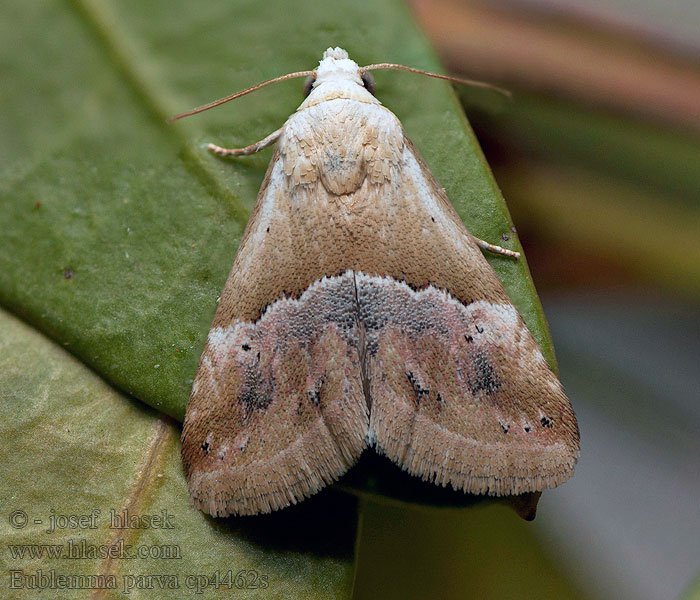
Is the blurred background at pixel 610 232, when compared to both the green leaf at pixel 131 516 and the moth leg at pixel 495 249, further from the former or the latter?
the green leaf at pixel 131 516

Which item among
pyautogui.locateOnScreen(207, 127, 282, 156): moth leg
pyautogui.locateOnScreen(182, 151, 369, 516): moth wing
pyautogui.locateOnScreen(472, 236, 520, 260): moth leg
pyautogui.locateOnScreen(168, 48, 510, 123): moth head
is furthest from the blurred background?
pyautogui.locateOnScreen(182, 151, 369, 516): moth wing

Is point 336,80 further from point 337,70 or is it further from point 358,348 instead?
point 358,348

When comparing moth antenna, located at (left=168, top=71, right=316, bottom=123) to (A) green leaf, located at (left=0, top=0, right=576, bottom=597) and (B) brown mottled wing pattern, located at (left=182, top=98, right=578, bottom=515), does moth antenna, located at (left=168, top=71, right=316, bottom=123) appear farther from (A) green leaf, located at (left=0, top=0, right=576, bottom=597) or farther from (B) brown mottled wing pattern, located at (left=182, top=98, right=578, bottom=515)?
(B) brown mottled wing pattern, located at (left=182, top=98, right=578, bottom=515)

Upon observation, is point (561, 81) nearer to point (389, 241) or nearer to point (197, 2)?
point (389, 241)

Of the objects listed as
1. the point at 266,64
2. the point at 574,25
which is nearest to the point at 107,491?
the point at 266,64

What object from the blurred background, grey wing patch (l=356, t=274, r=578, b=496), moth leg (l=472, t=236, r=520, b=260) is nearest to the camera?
grey wing patch (l=356, t=274, r=578, b=496)

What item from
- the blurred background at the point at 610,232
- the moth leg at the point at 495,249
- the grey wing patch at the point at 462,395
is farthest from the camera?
the blurred background at the point at 610,232

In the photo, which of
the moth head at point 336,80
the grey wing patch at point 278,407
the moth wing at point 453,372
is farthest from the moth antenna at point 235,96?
the grey wing patch at point 278,407
